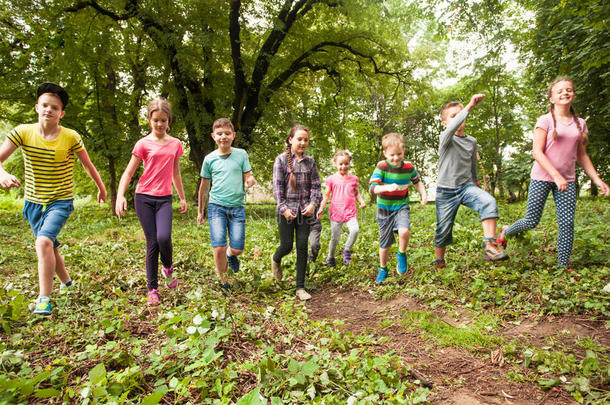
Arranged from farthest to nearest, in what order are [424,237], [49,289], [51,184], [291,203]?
1. [424,237]
2. [291,203]
3. [51,184]
4. [49,289]

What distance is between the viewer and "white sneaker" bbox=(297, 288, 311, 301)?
14.8 ft

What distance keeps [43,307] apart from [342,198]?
182 inches

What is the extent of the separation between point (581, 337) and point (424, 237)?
4.08m

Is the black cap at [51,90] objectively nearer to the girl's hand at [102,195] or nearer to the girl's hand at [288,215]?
the girl's hand at [102,195]

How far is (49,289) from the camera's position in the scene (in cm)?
344

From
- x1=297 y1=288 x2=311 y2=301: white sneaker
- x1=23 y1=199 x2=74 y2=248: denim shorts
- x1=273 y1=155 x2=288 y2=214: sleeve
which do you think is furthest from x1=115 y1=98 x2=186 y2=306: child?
x1=297 y1=288 x2=311 y2=301: white sneaker

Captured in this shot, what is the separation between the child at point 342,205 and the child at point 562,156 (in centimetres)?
283

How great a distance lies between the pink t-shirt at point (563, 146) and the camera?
12.9 feet

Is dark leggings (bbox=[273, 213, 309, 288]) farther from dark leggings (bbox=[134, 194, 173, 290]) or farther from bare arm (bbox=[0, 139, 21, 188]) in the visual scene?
bare arm (bbox=[0, 139, 21, 188])

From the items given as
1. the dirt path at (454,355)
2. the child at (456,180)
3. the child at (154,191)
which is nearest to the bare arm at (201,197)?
the child at (154,191)

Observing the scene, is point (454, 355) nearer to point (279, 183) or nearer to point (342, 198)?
point (279, 183)

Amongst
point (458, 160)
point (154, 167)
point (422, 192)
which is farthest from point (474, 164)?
point (154, 167)

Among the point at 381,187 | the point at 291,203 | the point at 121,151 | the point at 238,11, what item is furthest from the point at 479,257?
the point at 121,151

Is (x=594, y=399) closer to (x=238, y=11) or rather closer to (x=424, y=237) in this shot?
(x=424, y=237)
